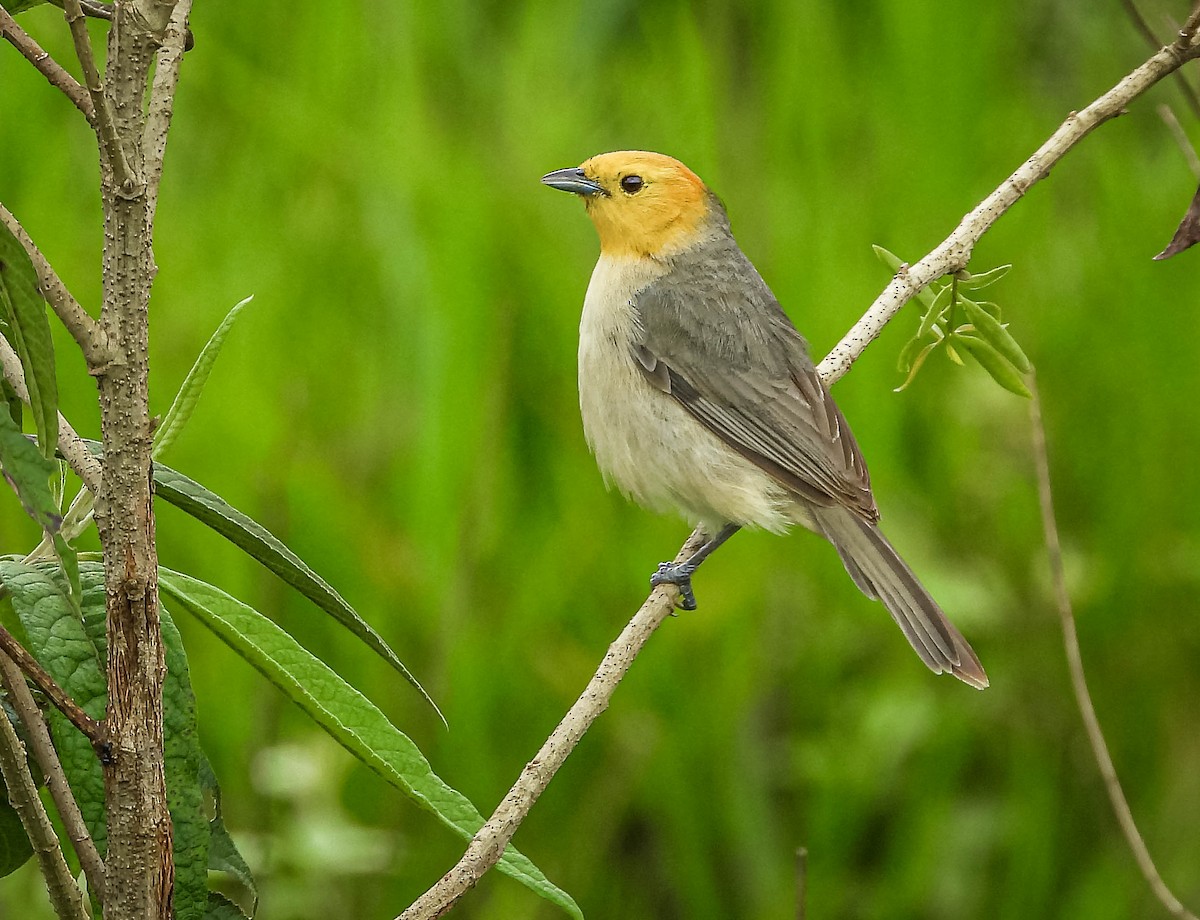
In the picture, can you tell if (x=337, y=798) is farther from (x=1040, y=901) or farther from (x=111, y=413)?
(x=111, y=413)

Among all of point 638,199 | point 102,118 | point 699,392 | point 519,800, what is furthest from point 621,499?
point 102,118

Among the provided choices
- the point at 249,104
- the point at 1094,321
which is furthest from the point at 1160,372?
the point at 249,104

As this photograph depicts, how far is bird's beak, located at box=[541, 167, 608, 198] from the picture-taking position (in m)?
3.39

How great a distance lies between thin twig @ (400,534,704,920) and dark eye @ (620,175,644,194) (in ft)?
6.57

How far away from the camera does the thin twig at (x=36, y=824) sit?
99 cm

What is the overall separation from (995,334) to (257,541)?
3.44 feet

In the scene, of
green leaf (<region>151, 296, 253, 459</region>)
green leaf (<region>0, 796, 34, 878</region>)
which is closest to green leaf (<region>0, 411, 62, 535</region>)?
green leaf (<region>151, 296, 253, 459</region>)

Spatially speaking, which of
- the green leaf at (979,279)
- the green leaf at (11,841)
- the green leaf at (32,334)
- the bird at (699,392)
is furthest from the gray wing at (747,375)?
the green leaf at (32,334)

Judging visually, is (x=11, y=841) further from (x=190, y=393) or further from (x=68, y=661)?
(x=190, y=393)

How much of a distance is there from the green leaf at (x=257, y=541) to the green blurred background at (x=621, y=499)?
2028 millimetres

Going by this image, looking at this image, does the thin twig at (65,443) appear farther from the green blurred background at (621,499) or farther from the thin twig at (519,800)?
the green blurred background at (621,499)

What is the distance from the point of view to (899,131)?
→ 4844 mm

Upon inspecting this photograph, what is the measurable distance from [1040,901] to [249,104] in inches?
130

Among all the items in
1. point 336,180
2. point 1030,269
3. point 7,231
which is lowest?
point 1030,269
